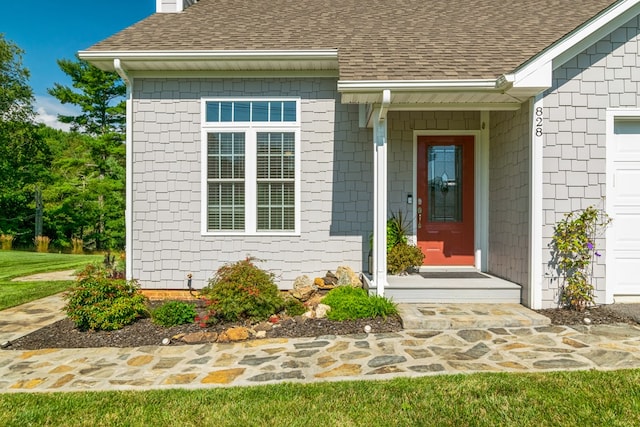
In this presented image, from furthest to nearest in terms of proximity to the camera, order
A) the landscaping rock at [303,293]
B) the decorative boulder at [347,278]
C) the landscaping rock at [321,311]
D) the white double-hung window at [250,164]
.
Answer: the white double-hung window at [250,164], the decorative boulder at [347,278], the landscaping rock at [303,293], the landscaping rock at [321,311]

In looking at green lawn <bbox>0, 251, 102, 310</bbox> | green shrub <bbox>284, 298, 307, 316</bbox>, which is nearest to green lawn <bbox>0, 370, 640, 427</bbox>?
green shrub <bbox>284, 298, 307, 316</bbox>

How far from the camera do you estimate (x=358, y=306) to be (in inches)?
181

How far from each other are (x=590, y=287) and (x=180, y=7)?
7852mm

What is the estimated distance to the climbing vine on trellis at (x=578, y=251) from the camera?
15.2 ft

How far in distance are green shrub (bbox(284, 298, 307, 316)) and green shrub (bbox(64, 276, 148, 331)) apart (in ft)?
6.02

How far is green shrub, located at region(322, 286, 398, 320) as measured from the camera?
4.55 m

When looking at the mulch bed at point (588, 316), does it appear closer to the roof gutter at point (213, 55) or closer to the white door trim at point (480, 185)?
the white door trim at point (480, 185)

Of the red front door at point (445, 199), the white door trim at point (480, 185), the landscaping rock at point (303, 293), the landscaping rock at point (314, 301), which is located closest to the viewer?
the landscaping rock at point (314, 301)

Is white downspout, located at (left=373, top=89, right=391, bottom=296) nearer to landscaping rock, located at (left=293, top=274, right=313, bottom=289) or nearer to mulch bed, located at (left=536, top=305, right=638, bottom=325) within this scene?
landscaping rock, located at (left=293, top=274, right=313, bottom=289)

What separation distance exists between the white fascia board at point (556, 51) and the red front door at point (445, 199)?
1.91 meters

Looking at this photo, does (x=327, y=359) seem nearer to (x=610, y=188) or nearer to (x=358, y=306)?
(x=358, y=306)

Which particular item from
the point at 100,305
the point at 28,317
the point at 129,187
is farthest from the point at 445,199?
the point at 28,317

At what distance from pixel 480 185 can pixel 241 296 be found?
4.17 metres

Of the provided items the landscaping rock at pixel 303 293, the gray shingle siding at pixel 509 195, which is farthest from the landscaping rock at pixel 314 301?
the gray shingle siding at pixel 509 195
